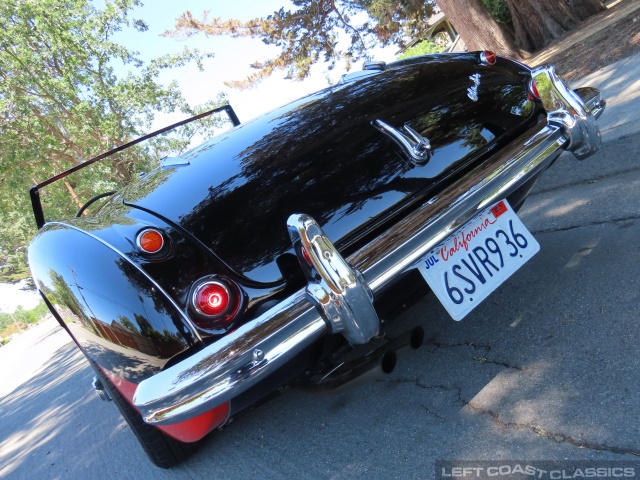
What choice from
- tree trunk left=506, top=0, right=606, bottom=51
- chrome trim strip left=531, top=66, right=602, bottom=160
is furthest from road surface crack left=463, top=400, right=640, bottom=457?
tree trunk left=506, top=0, right=606, bottom=51

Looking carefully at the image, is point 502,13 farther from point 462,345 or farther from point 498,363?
point 498,363

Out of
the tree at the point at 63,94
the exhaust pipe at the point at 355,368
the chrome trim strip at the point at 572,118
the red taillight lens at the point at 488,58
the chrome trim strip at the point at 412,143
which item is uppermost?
the tree at the point at 63,94

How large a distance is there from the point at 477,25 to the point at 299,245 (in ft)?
34.2

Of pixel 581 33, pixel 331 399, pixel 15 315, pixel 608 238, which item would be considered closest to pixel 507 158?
pixel 608 238

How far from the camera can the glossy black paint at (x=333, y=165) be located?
189 cm

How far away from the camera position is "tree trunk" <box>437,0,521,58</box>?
34.4 feet

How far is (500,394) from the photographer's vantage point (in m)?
1.95

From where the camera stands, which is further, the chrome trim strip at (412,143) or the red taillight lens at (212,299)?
the chrome trim strip at (412,143)

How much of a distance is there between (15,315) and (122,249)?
62.0m

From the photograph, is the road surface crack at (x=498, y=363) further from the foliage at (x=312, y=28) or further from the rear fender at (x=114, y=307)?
the foliage at (x=312, y=28)

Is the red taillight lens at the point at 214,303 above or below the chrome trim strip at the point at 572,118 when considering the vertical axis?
above

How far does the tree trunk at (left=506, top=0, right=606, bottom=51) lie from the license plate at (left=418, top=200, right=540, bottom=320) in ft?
35.2

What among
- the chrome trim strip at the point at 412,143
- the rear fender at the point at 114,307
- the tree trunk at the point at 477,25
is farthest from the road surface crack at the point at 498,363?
the tree trunk at the point at 477,25

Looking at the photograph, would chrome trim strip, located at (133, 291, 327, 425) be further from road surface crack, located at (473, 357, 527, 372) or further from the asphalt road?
road surface crack, located at (473, 357, 527, 372)
